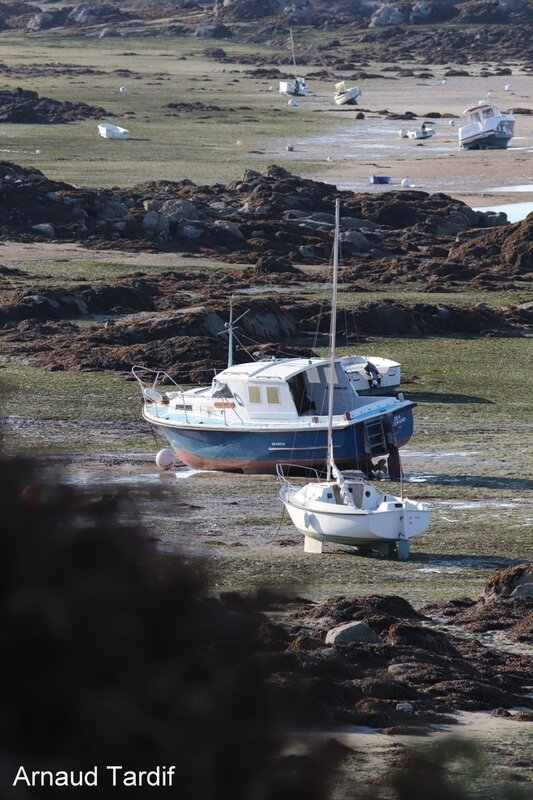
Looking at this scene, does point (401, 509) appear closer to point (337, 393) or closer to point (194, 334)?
point (337, 393)

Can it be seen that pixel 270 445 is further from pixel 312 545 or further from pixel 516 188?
pixel 516 188

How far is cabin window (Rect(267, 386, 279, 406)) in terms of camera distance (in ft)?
77.2

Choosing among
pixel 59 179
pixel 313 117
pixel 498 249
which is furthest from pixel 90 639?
pixel 313 117

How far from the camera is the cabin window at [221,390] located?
78.5 ft

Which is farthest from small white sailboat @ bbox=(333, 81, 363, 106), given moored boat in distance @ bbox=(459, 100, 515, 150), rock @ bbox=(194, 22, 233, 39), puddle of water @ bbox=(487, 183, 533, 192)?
rock @ bbox=(194, 22, 233, 39)

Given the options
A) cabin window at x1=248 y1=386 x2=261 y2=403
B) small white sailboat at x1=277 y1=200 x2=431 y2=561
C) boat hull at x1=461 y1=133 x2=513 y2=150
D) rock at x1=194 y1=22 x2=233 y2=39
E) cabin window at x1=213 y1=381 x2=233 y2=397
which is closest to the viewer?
small white sailboat at x1=277 y1=200 x2=431 y2=561

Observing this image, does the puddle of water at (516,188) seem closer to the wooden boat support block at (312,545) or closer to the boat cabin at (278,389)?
the boat cabin at (278,389)

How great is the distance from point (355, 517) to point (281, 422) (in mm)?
5367

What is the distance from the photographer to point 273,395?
23.5 meters

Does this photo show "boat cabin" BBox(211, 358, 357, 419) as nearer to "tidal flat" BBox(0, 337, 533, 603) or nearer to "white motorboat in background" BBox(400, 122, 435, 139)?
"tidal flat" BBox(0, 337, 533, 603)

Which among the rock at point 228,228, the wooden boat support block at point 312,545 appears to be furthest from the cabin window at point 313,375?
the rock at point 228,228

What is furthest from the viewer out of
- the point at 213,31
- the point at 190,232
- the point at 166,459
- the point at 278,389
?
Result: the point at 213,31

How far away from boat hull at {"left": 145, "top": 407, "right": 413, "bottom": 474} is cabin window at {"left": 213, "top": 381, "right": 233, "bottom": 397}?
0.56 meters

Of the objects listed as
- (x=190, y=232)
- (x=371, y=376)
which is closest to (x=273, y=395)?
(x=371, y=376)
